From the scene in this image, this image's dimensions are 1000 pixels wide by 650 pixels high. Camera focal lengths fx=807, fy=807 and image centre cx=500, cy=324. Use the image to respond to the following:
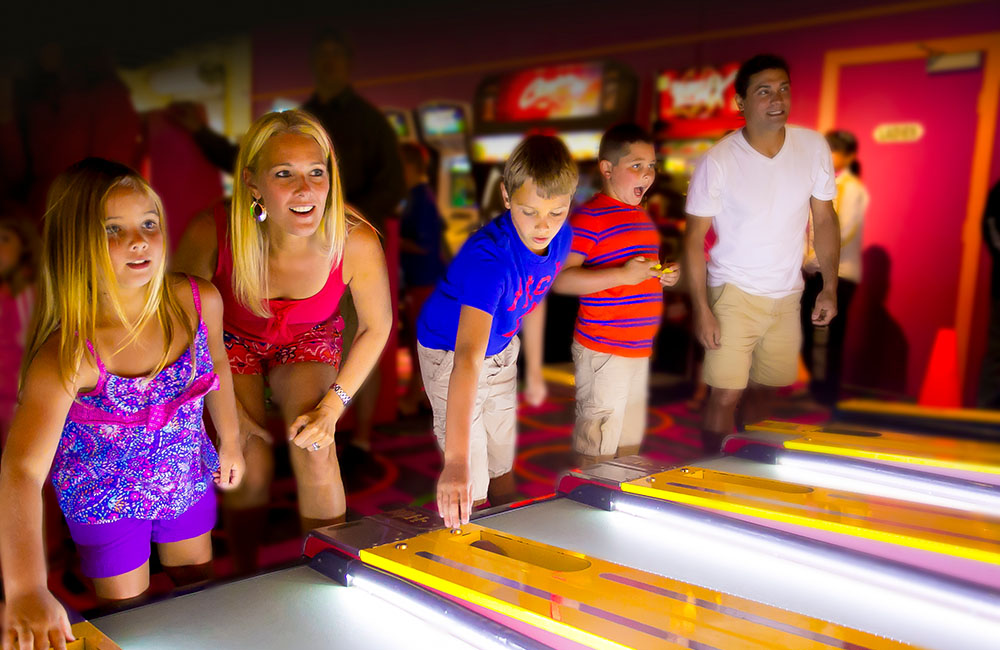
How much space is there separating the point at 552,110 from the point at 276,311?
4565mm

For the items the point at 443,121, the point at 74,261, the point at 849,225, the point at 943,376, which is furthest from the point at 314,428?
the point at 443,121

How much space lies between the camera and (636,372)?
200 centimetres

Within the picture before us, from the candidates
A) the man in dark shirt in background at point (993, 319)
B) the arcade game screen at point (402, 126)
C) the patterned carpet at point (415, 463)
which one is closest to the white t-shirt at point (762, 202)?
the patterned carpet at point (415, 463)

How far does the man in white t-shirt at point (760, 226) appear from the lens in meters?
1.81

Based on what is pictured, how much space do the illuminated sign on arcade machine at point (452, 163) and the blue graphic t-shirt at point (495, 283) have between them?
527cm

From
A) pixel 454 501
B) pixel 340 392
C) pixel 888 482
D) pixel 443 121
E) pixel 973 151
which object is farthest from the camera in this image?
pixel 443 121

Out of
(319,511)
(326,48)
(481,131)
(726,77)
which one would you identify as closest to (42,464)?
(319,511)

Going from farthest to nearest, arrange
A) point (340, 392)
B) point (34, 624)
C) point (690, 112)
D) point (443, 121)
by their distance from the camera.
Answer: point (443, 121)
point (690, 112)
point (340, 392)
point (34, 624)

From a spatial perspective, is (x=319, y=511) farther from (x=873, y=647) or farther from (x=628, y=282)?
(x=873, y=647)

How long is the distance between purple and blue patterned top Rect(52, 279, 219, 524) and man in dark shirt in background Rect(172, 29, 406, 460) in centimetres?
65

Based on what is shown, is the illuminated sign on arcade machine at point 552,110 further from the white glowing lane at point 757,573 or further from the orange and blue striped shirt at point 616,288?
the white glowing lane at point 757,573

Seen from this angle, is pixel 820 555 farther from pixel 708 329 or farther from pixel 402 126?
pixel 402 126

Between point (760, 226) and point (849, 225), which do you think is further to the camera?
point (849, 225)

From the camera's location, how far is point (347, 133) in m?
2.08
